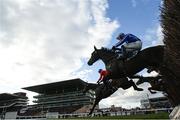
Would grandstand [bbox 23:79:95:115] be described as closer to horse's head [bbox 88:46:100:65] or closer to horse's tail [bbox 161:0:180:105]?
horse's head [bbox 88:46:100:65]

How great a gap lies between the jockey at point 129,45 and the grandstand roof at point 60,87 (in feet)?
156

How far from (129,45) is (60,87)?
2244 inches

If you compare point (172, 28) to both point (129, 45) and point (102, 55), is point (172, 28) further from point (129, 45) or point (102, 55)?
point (102, 55)

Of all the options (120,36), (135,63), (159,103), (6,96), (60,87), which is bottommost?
(135,63)

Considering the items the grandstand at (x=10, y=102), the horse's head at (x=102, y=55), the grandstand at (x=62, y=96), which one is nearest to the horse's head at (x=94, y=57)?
the horse's head at (x=102, y=55)

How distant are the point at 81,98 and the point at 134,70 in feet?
180

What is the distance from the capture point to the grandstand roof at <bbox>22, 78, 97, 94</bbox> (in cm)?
5894

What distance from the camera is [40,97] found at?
73.3 metres

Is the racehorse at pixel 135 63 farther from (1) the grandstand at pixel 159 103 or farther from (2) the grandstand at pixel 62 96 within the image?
(2) the grandstand at pixel 62 96

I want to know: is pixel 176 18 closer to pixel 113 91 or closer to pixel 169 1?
pixel 169 1

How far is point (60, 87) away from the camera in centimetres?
6512

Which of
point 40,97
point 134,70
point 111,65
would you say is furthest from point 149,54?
point 40,97

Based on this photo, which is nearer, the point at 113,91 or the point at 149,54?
the point at 149,54

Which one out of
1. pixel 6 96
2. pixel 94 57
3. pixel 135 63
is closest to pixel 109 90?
pixel 94 57
